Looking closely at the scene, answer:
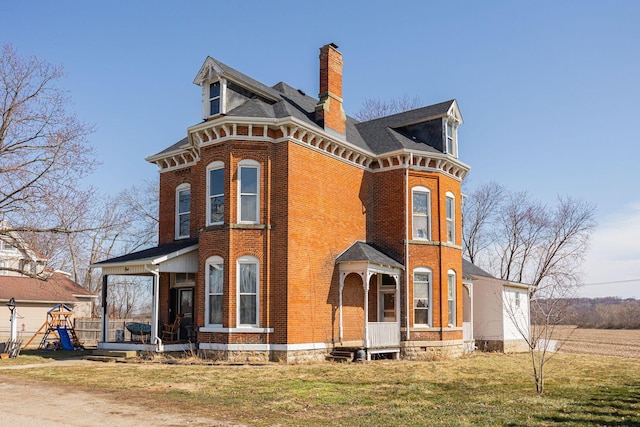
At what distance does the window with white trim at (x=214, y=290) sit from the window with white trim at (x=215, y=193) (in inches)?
58.2

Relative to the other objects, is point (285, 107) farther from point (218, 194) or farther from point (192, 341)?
point (192, 341)

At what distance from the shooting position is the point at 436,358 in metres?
24.6

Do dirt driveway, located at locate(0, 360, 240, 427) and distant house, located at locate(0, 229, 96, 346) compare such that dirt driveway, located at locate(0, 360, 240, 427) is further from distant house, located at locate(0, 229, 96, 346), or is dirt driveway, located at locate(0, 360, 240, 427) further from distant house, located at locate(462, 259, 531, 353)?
distant house, located at locate(0, 229, 96, 346)

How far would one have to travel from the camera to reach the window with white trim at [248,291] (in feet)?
68.5

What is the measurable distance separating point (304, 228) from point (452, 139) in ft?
31.7

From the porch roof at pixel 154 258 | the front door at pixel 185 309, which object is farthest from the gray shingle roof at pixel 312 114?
the front door at pixel 185 309

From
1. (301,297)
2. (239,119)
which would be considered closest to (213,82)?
(239,119)

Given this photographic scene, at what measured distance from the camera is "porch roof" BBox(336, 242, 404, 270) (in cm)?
2319

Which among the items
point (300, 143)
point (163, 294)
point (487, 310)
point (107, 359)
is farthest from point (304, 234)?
point (487, 310)

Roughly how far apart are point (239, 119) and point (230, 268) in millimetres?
5157

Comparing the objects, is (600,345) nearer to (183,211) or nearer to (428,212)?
(428,212)

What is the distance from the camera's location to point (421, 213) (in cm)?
2584

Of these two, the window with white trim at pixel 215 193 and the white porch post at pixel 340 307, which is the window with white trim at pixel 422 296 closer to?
the white porch post at pixel 340 307

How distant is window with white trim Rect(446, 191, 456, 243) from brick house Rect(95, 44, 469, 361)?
2.1 inches
